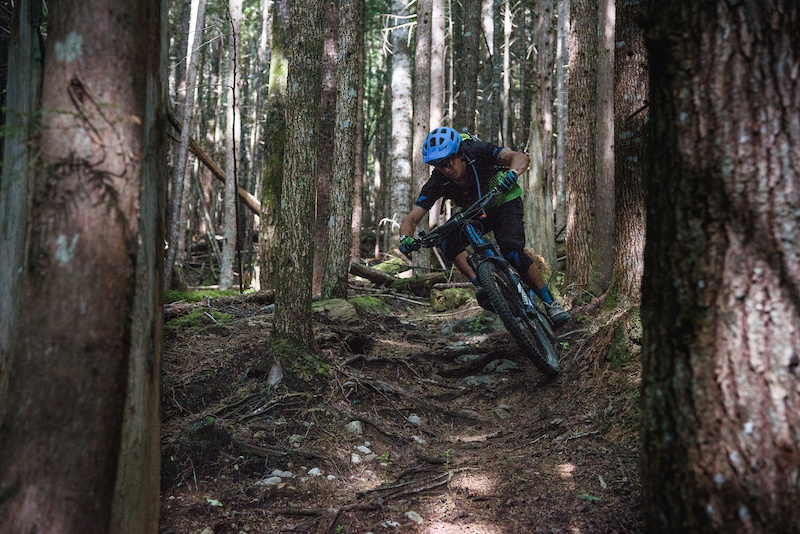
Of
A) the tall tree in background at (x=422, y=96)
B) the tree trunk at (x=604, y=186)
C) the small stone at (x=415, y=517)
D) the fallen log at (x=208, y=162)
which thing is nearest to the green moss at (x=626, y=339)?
the small stone at (x=415, y=517)

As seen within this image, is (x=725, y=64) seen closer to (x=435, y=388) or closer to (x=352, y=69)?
(x=435, y=388)

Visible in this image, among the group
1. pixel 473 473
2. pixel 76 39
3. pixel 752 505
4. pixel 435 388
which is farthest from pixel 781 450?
pixel 435 388

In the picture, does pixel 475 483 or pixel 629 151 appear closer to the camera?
pixel 475 483

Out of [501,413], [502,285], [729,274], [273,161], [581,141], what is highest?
[581,141]

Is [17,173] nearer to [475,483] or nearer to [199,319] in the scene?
[475,483]

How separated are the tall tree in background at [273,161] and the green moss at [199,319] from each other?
4.78 ft

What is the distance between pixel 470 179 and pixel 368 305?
3.31 m

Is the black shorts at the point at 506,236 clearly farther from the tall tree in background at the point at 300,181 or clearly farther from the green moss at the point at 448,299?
the green moss at the point at 448,299

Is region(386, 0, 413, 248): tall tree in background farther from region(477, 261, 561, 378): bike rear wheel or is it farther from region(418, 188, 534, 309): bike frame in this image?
region(477, 261, 561, 378): bike rear wheel

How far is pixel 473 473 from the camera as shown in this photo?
3.65 meters

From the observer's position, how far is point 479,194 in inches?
224

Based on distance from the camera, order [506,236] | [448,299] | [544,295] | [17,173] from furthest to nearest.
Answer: [448,299], [544,295], [506,236], [17,173]

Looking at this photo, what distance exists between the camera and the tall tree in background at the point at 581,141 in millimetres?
7766

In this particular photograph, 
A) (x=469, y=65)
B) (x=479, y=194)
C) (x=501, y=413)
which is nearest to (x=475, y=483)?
(x=501, y=413)
